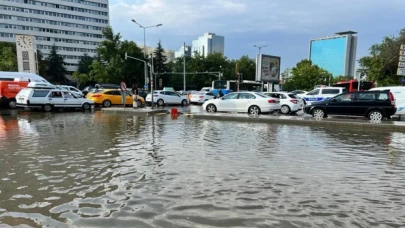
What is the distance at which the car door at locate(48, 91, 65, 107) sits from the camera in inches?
812

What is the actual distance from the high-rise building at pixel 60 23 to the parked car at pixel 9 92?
265 feet

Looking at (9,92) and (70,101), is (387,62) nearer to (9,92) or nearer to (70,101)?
(70,101)

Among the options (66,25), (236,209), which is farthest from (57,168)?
(66,25)

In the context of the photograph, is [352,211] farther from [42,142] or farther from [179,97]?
[179,97]

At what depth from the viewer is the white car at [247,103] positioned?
58.6 feet

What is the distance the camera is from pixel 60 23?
97.3 m

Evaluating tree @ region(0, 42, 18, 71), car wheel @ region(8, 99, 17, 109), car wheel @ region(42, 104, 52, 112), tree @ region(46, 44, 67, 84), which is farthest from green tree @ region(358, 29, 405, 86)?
tree @ region(46, 44, 67, 84)

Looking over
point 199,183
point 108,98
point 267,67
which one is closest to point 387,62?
point 267,67

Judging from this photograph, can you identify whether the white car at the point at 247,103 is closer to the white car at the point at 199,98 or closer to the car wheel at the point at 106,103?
the car wheel at the point at 106,103

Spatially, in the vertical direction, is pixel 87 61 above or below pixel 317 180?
above

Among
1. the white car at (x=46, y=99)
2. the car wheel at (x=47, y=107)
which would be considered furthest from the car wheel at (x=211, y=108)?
the car wheel at (x=47, y=107)

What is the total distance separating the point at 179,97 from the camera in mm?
29344

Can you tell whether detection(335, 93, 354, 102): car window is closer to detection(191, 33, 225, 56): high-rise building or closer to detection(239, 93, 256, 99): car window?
detection(239, 93, 256, 99): car window

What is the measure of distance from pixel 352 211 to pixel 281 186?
1224mm
